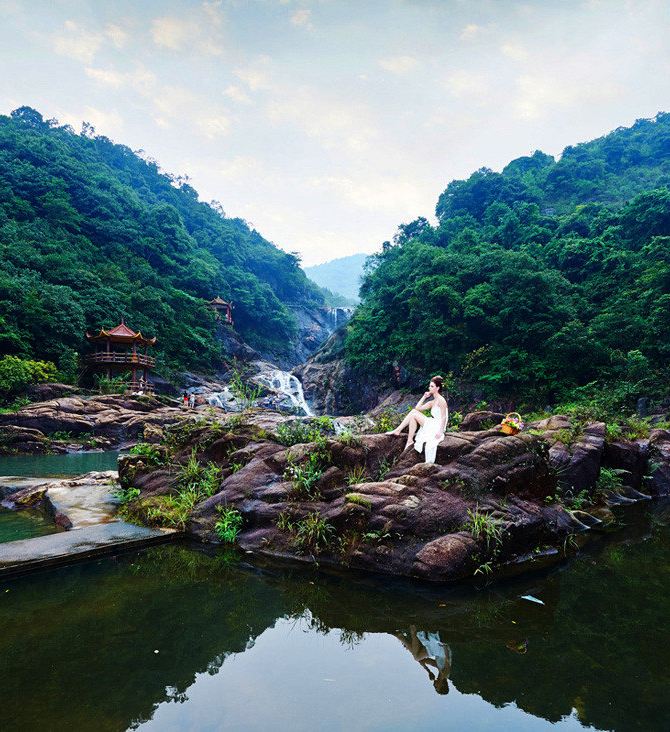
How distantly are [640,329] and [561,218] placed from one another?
17582 millimetres

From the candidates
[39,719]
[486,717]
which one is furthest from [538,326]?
[39,719]

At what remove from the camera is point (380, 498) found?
18.5ft

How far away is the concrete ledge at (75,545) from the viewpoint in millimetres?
4758

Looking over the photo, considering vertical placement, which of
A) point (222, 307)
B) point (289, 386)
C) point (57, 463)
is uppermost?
point (222, 307)

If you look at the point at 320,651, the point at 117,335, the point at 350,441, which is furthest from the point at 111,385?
the point at 320,651

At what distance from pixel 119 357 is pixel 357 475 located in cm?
2627

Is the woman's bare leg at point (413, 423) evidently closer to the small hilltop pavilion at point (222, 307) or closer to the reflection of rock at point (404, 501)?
the reflection of rock at point (404, 501)

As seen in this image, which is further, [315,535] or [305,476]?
[305,476]

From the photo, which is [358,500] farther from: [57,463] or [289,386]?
[289,386]

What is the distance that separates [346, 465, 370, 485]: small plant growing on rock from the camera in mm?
6414

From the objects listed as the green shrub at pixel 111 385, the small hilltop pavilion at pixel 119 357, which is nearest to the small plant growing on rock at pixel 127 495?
the green shrub at pixel 111 385

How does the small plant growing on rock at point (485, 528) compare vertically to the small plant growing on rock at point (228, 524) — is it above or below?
Result: above

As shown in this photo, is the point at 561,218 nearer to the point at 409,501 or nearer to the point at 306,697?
the point at 409,501

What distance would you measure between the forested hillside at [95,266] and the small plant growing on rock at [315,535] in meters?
25.4
